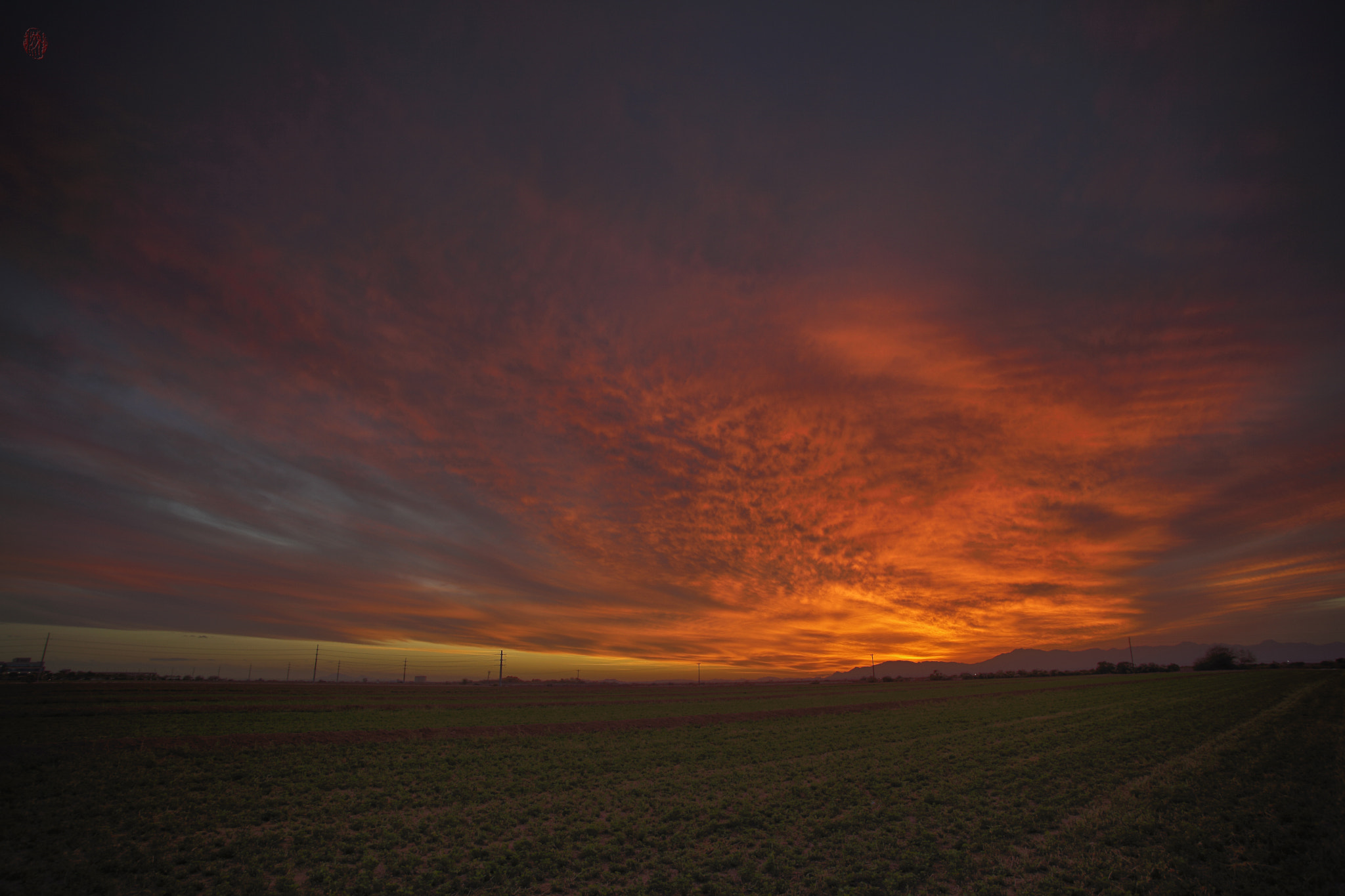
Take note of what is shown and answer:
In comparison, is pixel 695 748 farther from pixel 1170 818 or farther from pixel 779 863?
pixel 1170 818

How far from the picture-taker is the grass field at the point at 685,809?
11.8m

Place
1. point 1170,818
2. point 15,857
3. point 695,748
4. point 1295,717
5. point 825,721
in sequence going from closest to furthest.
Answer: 1. point 15,857
2. point 1170,818
3. point 695,748
4. point 1295,717
5. point 825,721

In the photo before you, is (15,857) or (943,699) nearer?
(15,857)

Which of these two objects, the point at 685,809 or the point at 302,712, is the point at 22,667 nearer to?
the point at 302,712

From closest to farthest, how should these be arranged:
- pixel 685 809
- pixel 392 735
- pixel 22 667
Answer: pixel 685 809 < pixel 392 735 < pixel 22 667

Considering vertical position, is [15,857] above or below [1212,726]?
above

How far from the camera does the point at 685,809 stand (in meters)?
17.2

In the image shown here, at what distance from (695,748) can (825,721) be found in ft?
56.3

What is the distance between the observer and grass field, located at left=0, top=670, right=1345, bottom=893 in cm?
1184

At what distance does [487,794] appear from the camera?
19.2 metres

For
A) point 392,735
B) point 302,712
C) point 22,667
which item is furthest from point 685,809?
point 22,667

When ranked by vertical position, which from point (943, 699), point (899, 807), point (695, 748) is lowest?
point (943, 699)

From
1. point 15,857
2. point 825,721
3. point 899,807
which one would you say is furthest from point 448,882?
point 825,721

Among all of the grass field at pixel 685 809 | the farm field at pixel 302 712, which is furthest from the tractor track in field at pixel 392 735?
the farm field at pixel 302 712
